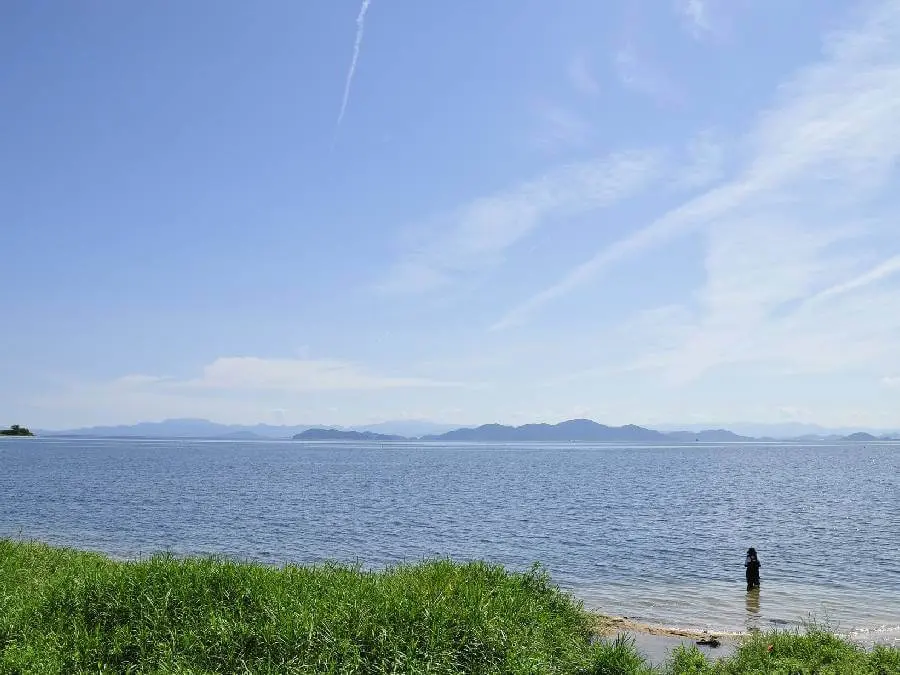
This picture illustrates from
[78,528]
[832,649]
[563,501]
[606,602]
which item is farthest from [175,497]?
[832,649]

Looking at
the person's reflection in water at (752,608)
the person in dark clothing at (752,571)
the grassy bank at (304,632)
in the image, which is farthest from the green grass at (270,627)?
the person in dark clothing at (752,571)

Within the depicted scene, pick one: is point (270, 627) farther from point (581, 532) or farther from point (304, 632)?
point (581, 532)

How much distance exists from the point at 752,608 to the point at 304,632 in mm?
22897

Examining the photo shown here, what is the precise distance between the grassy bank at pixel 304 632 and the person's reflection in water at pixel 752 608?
7.03m

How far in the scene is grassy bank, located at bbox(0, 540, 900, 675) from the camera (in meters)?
15.2

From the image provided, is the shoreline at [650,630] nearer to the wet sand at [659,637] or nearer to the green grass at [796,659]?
the wet sand at [659,637]

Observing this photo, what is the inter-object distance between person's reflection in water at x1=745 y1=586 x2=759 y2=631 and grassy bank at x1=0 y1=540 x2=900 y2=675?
7032 millimetres

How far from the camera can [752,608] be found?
97.7 feet

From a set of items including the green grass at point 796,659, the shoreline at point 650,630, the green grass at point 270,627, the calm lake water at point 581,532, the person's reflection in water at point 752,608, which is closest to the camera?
the green grass at point 270,627

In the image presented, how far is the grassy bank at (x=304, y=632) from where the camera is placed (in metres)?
15.2

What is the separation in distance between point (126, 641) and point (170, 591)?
1903mm

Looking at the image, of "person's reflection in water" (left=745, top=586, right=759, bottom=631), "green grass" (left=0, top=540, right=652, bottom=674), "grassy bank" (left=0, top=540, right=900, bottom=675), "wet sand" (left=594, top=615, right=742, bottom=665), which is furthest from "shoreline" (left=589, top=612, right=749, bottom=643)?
"green grass" (left=0, top=540, right=652, bottom=674)

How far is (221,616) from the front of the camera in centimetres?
1694

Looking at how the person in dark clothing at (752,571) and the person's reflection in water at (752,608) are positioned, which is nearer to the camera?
the person's reflection in water at (752,608)
